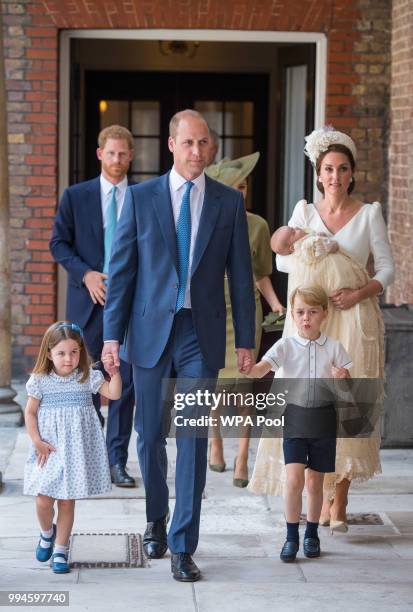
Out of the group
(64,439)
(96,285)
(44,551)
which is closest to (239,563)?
(44,551)

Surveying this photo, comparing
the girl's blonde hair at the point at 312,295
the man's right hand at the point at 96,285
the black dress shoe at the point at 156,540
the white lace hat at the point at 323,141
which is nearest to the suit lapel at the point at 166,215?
the girl's blonde hair at the point at 312,295

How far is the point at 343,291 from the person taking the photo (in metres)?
5.63

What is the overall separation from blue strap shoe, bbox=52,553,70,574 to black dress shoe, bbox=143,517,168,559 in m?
0.39

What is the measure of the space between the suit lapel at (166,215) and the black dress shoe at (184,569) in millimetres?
1160

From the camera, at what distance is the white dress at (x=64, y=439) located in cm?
493

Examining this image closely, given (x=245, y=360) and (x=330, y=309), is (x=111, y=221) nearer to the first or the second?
(x=330, y=309)

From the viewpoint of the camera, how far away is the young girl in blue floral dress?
4926 millimetres

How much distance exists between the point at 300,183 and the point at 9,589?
5865 mm

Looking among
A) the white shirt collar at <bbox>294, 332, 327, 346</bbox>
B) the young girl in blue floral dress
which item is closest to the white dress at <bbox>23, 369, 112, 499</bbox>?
the young girl in blue floral dress

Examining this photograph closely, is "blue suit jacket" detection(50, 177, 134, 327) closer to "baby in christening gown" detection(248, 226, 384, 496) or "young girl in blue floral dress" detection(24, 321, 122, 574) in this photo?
"baby in christening gown" detection(248, 226, 384, 496)

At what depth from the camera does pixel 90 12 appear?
927 cm

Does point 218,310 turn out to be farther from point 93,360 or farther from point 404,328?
point 404,328

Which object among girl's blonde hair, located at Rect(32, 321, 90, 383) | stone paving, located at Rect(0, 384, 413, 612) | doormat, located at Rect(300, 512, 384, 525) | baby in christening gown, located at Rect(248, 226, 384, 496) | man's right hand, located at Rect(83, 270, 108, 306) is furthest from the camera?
man's right hand, located at Rect(83, 270, 108, 306)

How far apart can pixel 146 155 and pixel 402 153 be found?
3.82 m
